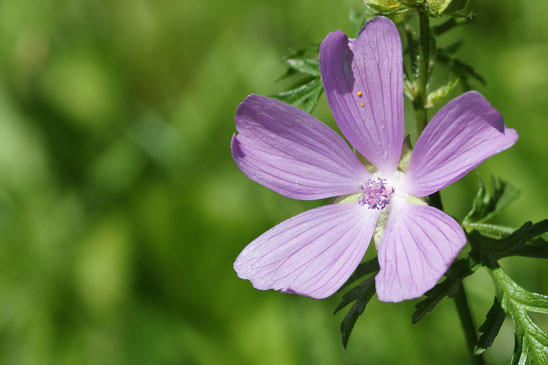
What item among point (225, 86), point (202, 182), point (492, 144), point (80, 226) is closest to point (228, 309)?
point (202, 182)

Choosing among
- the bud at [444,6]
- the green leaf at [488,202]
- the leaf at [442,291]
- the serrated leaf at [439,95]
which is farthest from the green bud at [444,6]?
the leaf at [442,291]

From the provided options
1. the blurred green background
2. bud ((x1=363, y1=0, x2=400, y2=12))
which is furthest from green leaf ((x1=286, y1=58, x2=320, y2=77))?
the blurred green background

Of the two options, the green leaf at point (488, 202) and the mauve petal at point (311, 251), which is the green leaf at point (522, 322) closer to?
the green leaf at point (488, 202)

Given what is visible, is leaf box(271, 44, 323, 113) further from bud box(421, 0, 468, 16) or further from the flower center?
bud box(421, 0, 468, 16)

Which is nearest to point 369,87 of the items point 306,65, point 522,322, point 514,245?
point 306,65

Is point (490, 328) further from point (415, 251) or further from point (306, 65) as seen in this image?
point (306, 65)

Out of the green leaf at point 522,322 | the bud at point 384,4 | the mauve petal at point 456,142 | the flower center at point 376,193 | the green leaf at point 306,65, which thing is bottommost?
the green leaf at point 522,322
